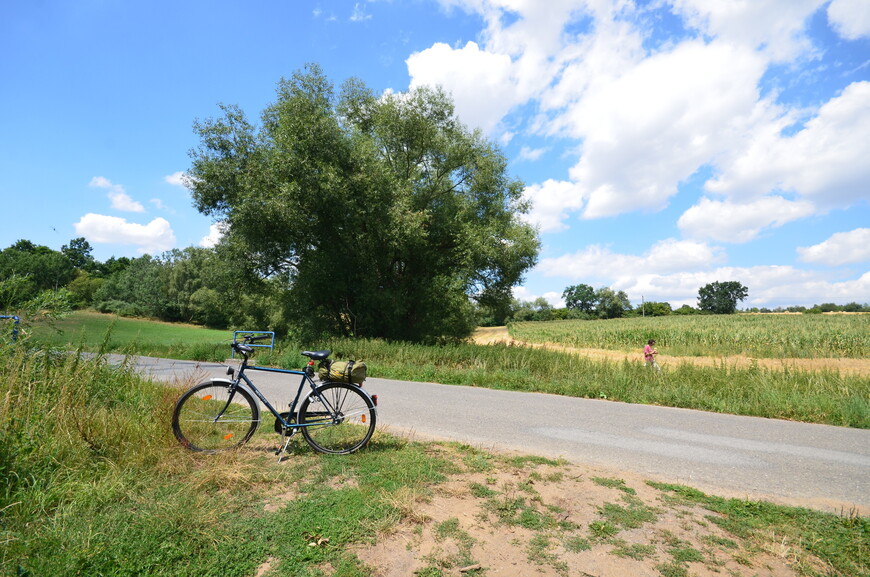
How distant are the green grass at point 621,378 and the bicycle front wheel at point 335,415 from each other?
2737 mm

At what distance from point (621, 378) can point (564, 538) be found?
24.8ft

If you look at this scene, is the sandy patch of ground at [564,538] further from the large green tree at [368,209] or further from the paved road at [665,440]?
the large green tree at [368,209]

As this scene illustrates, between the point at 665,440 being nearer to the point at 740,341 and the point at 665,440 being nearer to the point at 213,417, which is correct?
the point at 213,417

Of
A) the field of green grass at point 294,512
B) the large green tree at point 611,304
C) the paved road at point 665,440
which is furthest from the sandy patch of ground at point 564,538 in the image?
the large green tree at point 611,304

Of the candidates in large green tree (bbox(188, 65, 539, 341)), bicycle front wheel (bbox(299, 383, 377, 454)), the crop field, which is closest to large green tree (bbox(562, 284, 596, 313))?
the crop field

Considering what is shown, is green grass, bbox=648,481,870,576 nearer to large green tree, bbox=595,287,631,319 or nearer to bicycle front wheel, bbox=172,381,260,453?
bicycle front wheel, bbox=172,381,260,453

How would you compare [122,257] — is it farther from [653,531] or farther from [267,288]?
[653,531]

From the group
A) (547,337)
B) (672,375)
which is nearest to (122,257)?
(547,337)

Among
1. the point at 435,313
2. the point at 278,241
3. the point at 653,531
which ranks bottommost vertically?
the point at 653,531

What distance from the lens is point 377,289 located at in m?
20.7

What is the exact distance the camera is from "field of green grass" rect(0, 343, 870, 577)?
2.73 meters

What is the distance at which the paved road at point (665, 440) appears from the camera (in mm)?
4371

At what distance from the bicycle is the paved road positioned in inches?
42.3

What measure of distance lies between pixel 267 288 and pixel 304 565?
21.2 metres
